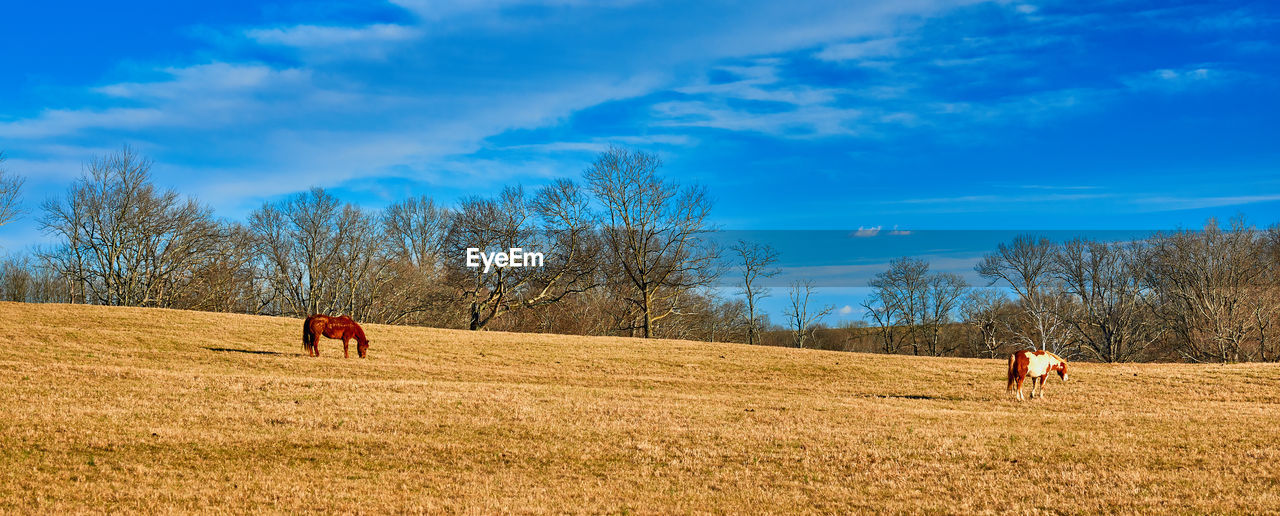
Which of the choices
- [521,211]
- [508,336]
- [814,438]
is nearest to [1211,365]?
[814,438]

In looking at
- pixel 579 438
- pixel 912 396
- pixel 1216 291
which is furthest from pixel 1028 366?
pixel 1216 291

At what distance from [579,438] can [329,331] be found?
16.1m

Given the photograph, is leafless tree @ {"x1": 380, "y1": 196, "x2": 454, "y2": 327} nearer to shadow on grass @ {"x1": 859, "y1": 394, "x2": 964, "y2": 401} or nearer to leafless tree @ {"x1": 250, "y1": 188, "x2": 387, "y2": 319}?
leafless tree @ {"x1": 250, "y1": 188, "x2": 387, "y2": 319}

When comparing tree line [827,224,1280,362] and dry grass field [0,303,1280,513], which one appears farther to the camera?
tree line [827,224,1280,362]

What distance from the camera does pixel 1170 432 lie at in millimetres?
16375

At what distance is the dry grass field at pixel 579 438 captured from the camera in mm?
10242

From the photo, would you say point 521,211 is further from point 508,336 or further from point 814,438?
point 814,438

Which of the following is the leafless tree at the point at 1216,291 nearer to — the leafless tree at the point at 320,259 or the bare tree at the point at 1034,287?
the bare tree at the point at 1034,287

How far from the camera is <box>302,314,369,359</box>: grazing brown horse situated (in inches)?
1061

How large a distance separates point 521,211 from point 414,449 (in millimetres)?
45902

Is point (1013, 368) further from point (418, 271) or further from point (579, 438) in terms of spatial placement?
point (418, 271)

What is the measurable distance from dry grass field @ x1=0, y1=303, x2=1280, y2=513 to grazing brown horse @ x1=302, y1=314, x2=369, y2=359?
0.66m

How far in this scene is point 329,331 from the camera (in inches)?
1074

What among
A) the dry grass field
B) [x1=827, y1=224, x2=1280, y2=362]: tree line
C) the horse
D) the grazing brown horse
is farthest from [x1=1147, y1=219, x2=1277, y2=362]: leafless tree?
the grazing brown horse
